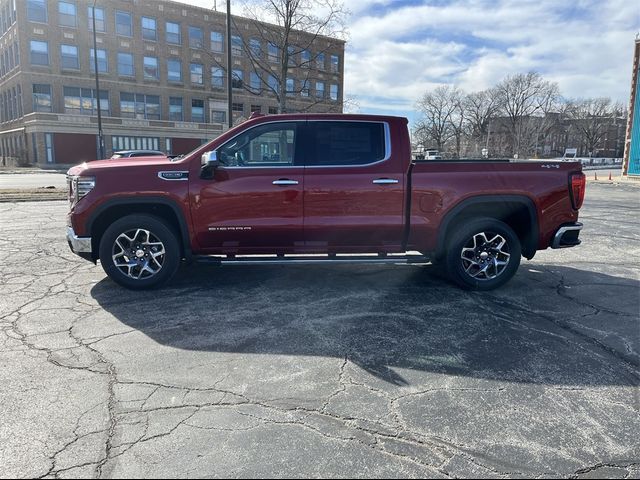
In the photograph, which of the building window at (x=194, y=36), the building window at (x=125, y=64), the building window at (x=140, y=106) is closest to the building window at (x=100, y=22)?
the building window at (x=125, y=64)


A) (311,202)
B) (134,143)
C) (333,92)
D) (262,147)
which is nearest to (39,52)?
(134,143)

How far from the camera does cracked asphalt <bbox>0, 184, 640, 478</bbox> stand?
2.57 m

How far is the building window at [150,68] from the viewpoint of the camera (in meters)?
44.6

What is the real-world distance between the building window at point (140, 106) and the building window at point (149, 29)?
17.6ft

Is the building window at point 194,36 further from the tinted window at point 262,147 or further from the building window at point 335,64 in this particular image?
the tinted window at point 262,147

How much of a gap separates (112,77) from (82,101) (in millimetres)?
3493

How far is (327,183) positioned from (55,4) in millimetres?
45504

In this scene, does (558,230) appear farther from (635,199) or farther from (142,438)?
(635,199)

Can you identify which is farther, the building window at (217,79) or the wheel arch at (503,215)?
the building window at (217,79)

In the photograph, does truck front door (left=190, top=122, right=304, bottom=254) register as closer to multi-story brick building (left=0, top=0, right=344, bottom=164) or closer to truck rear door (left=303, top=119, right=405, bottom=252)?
truck rear door (left=303, top=119, right=405, bottom=252)

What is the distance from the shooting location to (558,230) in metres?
5.57

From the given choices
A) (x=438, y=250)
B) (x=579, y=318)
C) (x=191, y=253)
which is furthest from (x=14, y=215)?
(x=579, y=318)

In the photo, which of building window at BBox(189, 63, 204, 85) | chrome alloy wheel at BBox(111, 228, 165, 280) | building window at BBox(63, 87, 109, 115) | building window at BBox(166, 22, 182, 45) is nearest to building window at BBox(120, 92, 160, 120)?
building window at BBox(63, 87, 109, 115)

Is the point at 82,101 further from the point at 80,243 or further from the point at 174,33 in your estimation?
the point at 80,243
